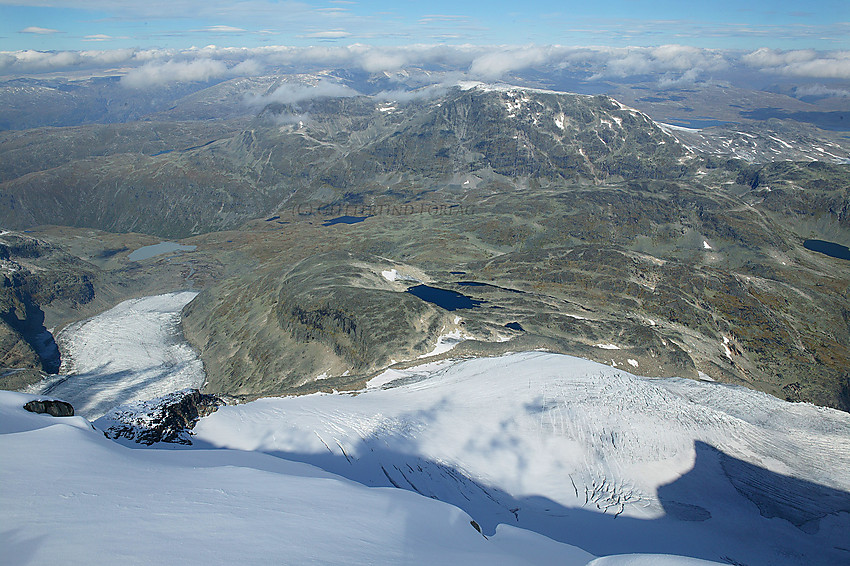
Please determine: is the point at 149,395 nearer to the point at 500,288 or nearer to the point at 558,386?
the point at 558,386

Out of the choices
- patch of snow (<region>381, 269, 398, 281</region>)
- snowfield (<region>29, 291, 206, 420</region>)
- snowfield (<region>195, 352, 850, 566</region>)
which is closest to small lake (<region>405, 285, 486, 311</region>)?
patch of snow (<region>381, 269, 398, 281</region>)

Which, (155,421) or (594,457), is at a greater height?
(155,421)

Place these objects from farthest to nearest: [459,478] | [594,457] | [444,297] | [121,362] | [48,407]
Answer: [444,297]
[121,362]
[594,457]
[459,478]
[48,407]

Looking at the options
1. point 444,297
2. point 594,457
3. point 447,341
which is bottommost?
point 444,297

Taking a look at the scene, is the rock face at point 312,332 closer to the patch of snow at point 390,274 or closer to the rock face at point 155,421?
the patch of snow at point 390,274

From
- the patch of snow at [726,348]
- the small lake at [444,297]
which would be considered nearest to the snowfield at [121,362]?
the small lake at [444,297]

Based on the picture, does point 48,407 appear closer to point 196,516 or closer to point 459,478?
point 196,516

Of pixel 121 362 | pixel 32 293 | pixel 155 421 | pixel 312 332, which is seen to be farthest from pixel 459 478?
pixel 32 293
